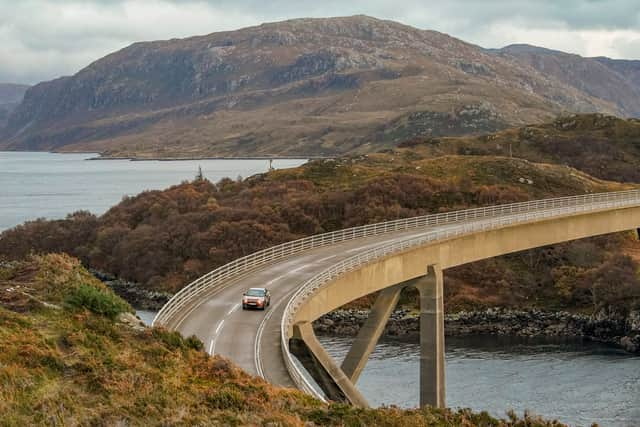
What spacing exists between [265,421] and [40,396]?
5293mm

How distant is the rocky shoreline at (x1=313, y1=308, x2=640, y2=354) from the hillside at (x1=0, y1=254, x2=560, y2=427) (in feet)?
148

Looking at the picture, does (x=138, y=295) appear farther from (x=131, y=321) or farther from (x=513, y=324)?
(x=131, y=321)

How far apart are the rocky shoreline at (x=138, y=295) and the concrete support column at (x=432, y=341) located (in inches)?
1656

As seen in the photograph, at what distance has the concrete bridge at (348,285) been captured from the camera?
1153 inches

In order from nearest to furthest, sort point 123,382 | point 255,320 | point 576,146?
point 123,382 < point 255,320 < point 576,146

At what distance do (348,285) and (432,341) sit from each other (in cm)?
941

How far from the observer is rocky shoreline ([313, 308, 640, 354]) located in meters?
67.1

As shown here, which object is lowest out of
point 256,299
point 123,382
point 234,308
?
point 234,308

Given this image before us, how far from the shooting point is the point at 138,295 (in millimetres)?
86688

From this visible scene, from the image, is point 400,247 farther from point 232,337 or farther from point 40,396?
point 40,396

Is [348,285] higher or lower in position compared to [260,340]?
higher

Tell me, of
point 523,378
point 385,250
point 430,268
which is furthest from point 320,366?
point 523,378

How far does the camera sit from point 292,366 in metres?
25.3

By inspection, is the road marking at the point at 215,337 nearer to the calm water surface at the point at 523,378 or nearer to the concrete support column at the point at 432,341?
the concrete support column at the point at 432,341
